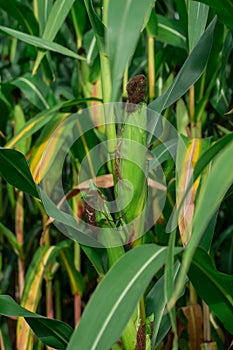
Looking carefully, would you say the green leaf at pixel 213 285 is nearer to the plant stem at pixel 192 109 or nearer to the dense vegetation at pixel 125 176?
the dense vegetation at pixel 125 176

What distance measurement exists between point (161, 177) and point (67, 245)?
0.76ft

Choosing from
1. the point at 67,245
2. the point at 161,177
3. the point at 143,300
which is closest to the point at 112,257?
the point at 143,300

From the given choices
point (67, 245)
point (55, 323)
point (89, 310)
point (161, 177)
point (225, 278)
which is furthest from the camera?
point (67, 245)

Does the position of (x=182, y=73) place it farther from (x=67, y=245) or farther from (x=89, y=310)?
(x=67, y=245)

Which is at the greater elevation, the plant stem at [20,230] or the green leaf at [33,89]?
the green leaf at [33,89]

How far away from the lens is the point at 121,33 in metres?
0.41

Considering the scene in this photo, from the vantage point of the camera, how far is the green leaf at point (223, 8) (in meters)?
0.56

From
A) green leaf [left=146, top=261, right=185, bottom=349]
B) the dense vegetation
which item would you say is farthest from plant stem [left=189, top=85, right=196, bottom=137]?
green leaf [left=146, top=261, right=185, bottom=349]

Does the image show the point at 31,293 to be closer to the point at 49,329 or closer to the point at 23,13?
the point at 49,329

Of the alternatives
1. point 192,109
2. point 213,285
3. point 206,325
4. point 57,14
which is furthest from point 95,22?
point 206,325

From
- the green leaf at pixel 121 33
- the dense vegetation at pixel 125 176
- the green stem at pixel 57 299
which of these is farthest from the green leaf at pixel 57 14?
the green stem at pixel 57 299

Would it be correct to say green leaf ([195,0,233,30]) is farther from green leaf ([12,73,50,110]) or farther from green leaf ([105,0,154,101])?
green leaf ([12,73,50,110])

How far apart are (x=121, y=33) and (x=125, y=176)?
0.80 ft

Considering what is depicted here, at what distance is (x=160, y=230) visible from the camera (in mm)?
968
